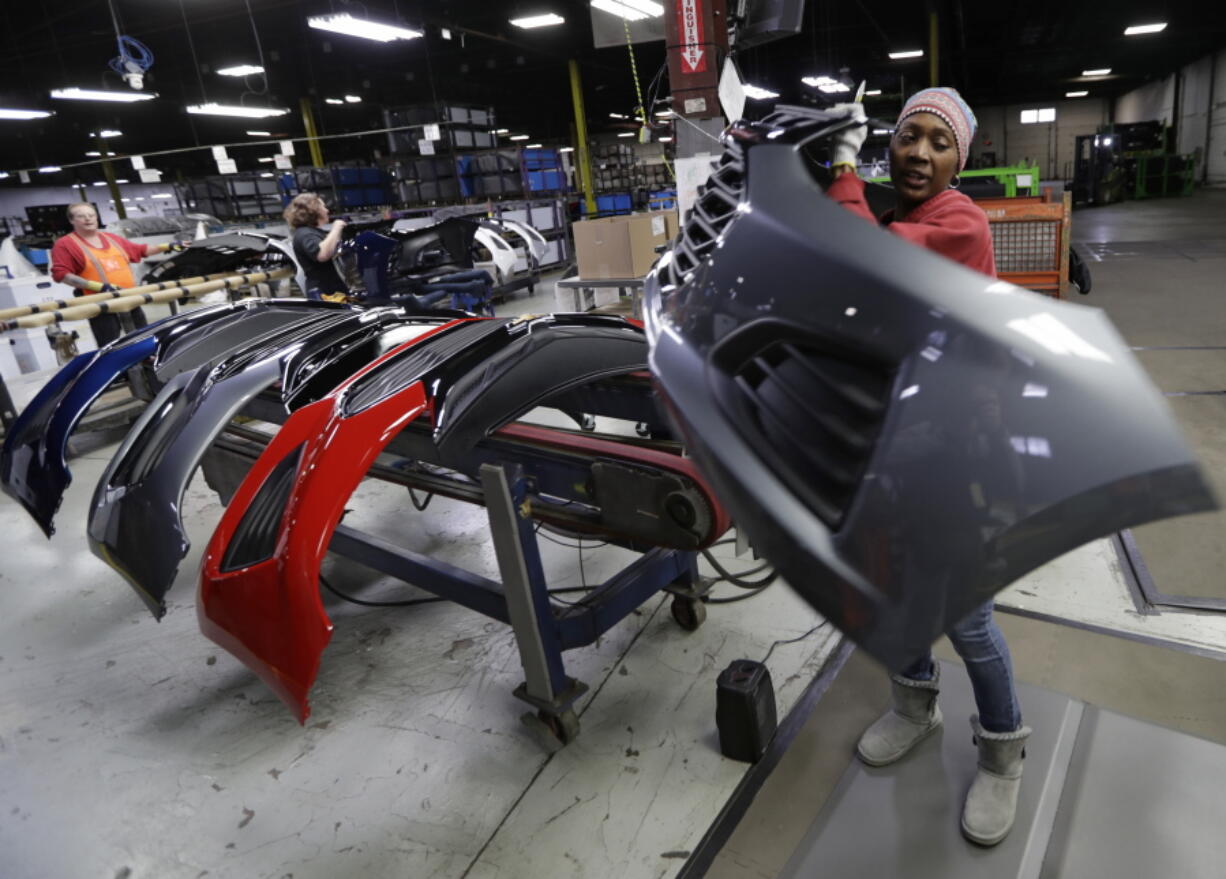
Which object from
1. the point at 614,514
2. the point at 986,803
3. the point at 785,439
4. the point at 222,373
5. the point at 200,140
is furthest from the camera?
the point at 200,140

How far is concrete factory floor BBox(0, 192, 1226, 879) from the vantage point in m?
1.51

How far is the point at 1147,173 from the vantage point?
1698cm

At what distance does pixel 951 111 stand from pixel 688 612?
1.52 metres

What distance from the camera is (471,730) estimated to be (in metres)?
1.86

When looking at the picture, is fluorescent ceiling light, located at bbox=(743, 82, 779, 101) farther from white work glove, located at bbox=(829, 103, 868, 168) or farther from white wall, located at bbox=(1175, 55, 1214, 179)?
white wall, located at bbox=(1175, 55, 1214, 179)

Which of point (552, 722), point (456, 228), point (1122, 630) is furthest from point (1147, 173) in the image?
point (552, 722)

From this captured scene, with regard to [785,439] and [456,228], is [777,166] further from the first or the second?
[456,228]

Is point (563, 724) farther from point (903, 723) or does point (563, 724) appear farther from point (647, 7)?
point (647, 7)

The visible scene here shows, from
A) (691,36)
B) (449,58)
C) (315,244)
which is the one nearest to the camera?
(691,36)

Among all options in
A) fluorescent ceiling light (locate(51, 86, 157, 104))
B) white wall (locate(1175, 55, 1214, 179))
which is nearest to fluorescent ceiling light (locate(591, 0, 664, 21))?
fluorescent ceiling light (locate(51, 86, 157, 104))

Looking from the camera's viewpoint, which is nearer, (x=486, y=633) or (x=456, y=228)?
(x=486, y=633)

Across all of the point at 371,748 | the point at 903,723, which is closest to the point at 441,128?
the point at 371,748

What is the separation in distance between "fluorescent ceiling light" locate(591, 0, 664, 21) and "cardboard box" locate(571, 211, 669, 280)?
1.34 m

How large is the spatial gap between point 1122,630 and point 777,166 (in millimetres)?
1841
